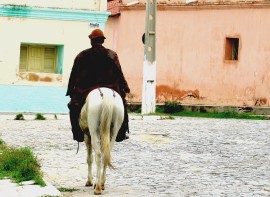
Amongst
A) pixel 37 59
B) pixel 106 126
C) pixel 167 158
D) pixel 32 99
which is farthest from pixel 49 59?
pixel 106 126

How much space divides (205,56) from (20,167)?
2218 cm

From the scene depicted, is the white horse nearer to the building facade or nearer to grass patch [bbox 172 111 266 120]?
the building facade

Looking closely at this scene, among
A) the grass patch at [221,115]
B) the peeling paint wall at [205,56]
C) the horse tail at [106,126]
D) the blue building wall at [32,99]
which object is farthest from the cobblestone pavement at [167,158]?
the peeling paint wall at [205,56]

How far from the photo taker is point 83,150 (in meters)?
15.0

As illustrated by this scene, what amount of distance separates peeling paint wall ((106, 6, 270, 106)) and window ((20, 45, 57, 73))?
8.73 meters

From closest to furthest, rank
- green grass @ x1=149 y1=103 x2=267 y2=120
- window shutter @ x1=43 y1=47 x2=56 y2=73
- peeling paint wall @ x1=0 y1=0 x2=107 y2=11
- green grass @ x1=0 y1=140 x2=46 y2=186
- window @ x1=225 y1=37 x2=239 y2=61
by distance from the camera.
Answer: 1. green grass @ x1=0 y1=140 x2=46 y2=186
2. peeling paint wall @ x1=0 y1=0 x2=107 y2=11
3. window shutter @ x1=43 y1=47 x2=56 y2=73
4. green grass @ x1=149 y1=103 x2=267 y2=120
5. window @ x1=225 y1=37 x2=239 y2=61

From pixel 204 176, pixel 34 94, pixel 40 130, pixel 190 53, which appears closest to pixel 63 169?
pixel 204 176

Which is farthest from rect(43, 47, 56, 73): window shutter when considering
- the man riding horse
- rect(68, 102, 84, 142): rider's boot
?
the man riding horse

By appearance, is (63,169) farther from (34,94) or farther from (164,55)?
(164,55)

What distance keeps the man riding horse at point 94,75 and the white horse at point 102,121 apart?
0.73 feet

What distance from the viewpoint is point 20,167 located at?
35.0 feet

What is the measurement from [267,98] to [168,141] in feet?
45.1

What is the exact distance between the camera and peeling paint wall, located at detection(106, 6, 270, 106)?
99.8 feet

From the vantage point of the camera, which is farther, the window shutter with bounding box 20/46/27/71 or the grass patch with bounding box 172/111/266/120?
the grass patch with bounding box 172/111/266/120
